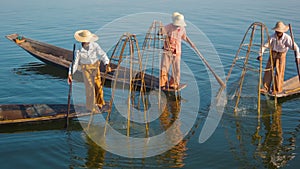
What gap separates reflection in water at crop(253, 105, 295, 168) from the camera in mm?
4992

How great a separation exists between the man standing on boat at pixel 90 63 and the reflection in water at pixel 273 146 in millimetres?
2828

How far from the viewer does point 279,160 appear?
499 centimetres

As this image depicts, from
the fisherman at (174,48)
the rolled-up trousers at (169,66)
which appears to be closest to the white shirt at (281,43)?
the fisherman at (174,48)

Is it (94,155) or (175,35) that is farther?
(175,35)

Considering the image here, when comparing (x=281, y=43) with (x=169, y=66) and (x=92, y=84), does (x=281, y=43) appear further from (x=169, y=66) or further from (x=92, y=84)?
(x=92, y=84)

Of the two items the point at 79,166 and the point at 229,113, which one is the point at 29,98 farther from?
the point at 229,113

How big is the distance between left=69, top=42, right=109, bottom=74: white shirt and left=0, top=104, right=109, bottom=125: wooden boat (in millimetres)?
847

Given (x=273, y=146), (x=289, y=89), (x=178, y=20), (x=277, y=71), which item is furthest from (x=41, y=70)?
(x=273, y=146)

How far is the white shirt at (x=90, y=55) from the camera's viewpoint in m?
5.66

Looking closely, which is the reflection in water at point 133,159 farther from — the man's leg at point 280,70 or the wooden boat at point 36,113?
the man's leg at point 280,70

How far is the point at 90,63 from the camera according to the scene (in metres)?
5.78

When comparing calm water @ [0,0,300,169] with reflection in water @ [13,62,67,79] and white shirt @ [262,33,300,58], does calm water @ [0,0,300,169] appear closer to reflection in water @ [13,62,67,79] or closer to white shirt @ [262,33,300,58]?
reflection in water @ [13,62,67,79]

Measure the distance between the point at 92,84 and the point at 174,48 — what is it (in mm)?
2102

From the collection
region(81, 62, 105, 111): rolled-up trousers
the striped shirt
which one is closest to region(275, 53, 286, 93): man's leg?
the striped shirt
